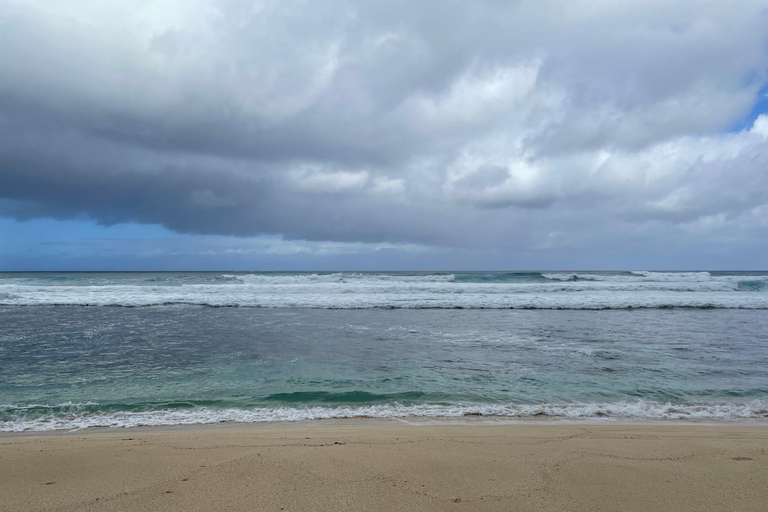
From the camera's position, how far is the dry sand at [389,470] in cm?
308

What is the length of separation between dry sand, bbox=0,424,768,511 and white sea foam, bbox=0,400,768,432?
60cm

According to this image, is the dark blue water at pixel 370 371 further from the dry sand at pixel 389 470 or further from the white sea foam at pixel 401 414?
the dry sand at pixel 389 470

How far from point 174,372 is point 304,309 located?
12347 mm

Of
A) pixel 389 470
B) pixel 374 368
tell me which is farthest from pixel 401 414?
pixel 374 368

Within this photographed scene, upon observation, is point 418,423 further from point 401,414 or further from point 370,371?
point 370,371

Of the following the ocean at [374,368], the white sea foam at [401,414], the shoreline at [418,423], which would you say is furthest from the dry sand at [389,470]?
the ocean at [374,368]

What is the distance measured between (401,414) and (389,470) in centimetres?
223

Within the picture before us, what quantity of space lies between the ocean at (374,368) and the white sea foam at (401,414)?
3 centimetres

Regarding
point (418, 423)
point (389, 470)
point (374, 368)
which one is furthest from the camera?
point (374, 368)

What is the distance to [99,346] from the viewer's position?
1045 cm

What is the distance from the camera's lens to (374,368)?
830cm

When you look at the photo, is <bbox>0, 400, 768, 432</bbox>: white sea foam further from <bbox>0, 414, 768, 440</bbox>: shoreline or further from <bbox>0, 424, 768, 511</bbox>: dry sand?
<bbox>0, 424, 768, 511</bbox>: dry sand

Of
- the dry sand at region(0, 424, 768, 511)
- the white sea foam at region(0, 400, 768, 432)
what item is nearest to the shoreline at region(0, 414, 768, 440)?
the white sea foam at region(0, 400, 768, 432)

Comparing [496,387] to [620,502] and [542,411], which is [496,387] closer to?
[542,411]
